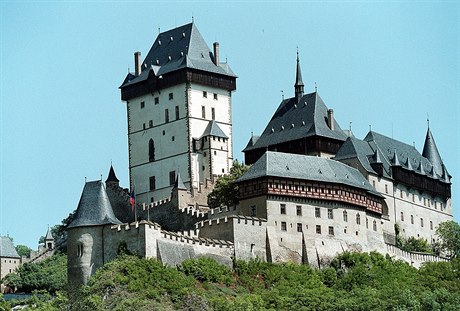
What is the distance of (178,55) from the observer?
11969cm

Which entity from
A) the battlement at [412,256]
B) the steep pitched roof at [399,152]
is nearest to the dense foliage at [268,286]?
the battlement at [412,256]

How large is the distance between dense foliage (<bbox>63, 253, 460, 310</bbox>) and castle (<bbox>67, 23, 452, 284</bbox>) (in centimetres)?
137

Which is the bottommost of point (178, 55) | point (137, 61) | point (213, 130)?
point (213, 130)

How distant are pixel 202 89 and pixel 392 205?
17.4m

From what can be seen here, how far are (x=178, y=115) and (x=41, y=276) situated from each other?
1635cm

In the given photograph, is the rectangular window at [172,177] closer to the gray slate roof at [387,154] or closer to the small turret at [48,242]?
the gray slate roof at [387,154]

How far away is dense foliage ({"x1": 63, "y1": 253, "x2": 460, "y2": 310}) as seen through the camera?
A: 86688 millimetres

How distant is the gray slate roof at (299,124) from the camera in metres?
115

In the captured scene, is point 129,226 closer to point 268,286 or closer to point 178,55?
point 268,286

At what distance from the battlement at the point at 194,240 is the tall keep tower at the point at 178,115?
1877 centimetres

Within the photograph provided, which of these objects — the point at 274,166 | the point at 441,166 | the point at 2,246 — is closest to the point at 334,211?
the point at 274,166

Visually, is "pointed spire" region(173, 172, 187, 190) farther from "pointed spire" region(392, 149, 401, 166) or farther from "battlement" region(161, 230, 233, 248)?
"pointed spire" region(392, 149, 401, 166)

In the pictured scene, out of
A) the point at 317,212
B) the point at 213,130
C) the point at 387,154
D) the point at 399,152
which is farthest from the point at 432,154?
the point at 317,212

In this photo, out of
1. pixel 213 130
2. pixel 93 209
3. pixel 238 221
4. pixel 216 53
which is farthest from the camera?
pixel 216 53
